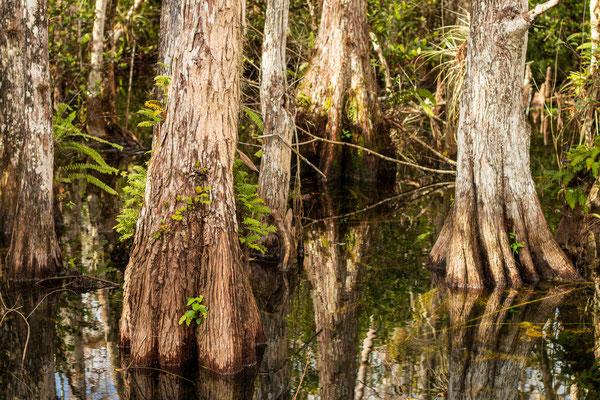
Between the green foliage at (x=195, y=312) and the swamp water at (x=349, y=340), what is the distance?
48cm

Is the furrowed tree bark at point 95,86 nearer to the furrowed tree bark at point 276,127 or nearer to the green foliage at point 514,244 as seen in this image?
the furrowed tree bark at point 276,127

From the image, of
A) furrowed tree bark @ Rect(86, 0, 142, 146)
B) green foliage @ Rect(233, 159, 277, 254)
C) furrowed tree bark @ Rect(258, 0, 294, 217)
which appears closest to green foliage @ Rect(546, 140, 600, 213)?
furrowed tree bark @ Rect(258, 0, 294, 217)

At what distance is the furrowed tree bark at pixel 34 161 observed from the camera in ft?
30.4

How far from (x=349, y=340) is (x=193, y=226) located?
207 cm

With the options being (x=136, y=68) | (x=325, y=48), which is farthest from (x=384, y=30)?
(x=136, y=68)

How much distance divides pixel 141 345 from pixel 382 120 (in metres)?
10.9

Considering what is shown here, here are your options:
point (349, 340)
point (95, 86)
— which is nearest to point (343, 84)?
point (95, 86)

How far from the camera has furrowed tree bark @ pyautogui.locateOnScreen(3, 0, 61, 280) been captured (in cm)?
927

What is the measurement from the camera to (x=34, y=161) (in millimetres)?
9305

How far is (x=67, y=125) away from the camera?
10820mm

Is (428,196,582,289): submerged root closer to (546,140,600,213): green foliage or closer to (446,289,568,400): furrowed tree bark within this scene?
(446,289,568,400): furrowed tree bark

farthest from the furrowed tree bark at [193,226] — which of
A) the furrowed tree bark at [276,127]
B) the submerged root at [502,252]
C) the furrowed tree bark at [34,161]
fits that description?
the submerged root at [502,252]

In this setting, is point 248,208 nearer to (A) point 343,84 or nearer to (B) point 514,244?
(B) point 514,244

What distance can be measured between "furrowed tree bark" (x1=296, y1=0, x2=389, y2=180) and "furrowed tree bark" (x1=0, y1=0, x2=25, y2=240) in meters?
6.59
